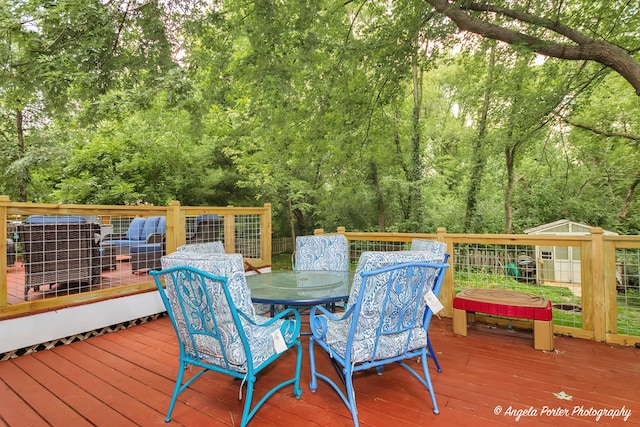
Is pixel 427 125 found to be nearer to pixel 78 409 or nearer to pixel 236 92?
pixel 236 92

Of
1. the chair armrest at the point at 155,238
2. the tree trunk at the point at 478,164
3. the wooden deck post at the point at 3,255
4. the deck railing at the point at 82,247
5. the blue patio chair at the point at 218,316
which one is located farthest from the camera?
the tree trunk at the point at 478,164

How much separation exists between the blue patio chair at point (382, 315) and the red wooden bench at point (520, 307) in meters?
1.30

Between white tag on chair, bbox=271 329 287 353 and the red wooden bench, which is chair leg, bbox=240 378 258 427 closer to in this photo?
white tag on chair, bbox=271 329 287 353

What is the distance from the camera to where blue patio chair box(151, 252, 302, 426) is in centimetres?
157

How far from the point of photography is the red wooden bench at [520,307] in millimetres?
2754

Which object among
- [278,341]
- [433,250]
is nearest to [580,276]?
[433,250]

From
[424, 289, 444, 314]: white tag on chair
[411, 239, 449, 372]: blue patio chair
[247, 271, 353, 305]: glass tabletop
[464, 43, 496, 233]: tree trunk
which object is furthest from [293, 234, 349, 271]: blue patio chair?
[464, 43, 496, 233]: tree trunk

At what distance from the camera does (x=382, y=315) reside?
171 centimetres

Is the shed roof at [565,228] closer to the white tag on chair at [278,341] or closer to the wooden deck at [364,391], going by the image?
the wooden deck at [364,391]

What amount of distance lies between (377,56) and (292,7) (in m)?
1.42

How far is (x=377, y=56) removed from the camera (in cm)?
477

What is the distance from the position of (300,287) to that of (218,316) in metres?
0.87

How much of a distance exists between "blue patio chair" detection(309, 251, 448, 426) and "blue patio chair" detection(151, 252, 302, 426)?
14.7 inches

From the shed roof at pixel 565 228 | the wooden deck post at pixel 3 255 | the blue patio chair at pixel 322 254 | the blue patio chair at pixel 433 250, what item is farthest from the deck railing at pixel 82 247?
the shed roof at pixel 565 228
